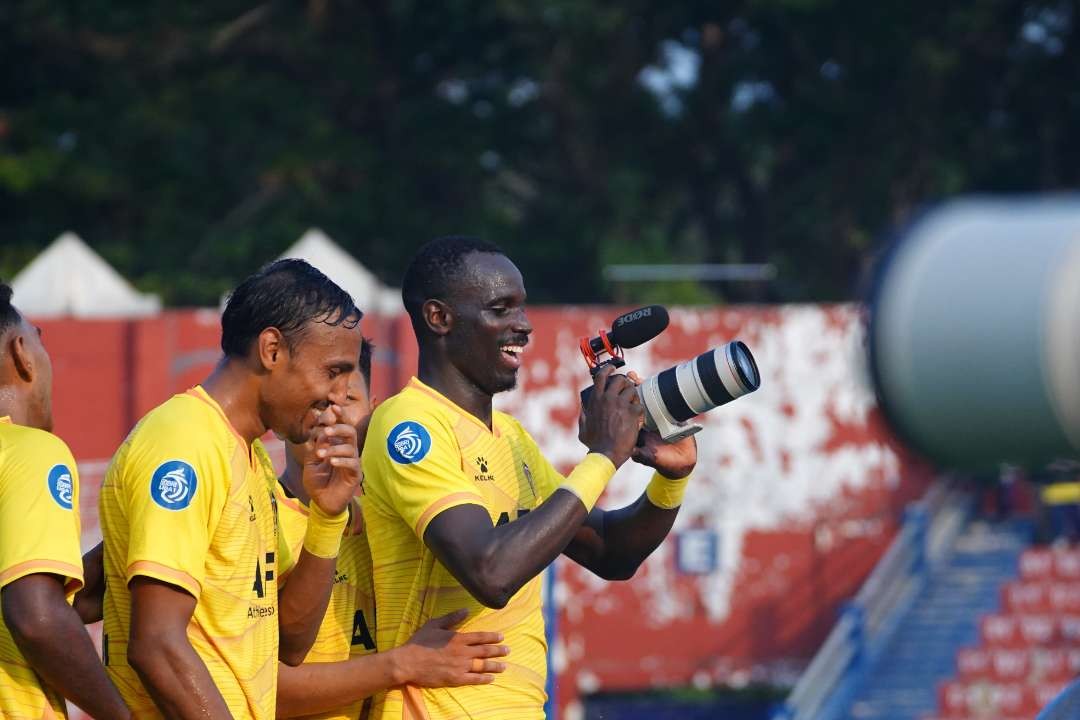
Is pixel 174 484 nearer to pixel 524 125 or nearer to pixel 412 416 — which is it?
pixel 412 416

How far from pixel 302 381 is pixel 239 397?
13 cm

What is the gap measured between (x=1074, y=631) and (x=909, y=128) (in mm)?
10305

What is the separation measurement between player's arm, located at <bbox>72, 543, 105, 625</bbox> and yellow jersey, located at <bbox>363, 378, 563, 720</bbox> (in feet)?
2.02

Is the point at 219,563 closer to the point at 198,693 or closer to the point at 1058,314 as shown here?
the point at 198,693

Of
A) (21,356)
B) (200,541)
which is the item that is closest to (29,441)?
(21,356)

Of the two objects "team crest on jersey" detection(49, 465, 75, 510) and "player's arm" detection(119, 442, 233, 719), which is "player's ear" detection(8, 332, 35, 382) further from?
"player's arm" detection(119, 442, 233, 719)

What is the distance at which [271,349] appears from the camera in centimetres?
345

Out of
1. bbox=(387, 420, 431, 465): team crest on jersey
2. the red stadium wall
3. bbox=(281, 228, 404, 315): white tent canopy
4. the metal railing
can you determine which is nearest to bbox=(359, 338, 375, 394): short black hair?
bbox=(387, 420, 431, 465): team crest on jersey

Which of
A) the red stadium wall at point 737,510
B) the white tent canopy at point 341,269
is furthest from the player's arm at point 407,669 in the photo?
the red stadium wall at point 737,510

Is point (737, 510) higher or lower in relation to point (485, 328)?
lower

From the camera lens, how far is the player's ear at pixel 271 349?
3449 millimetres

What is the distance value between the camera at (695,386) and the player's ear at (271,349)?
0.71m

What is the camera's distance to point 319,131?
21312 millimetres

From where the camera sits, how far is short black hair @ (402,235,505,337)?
398cm
